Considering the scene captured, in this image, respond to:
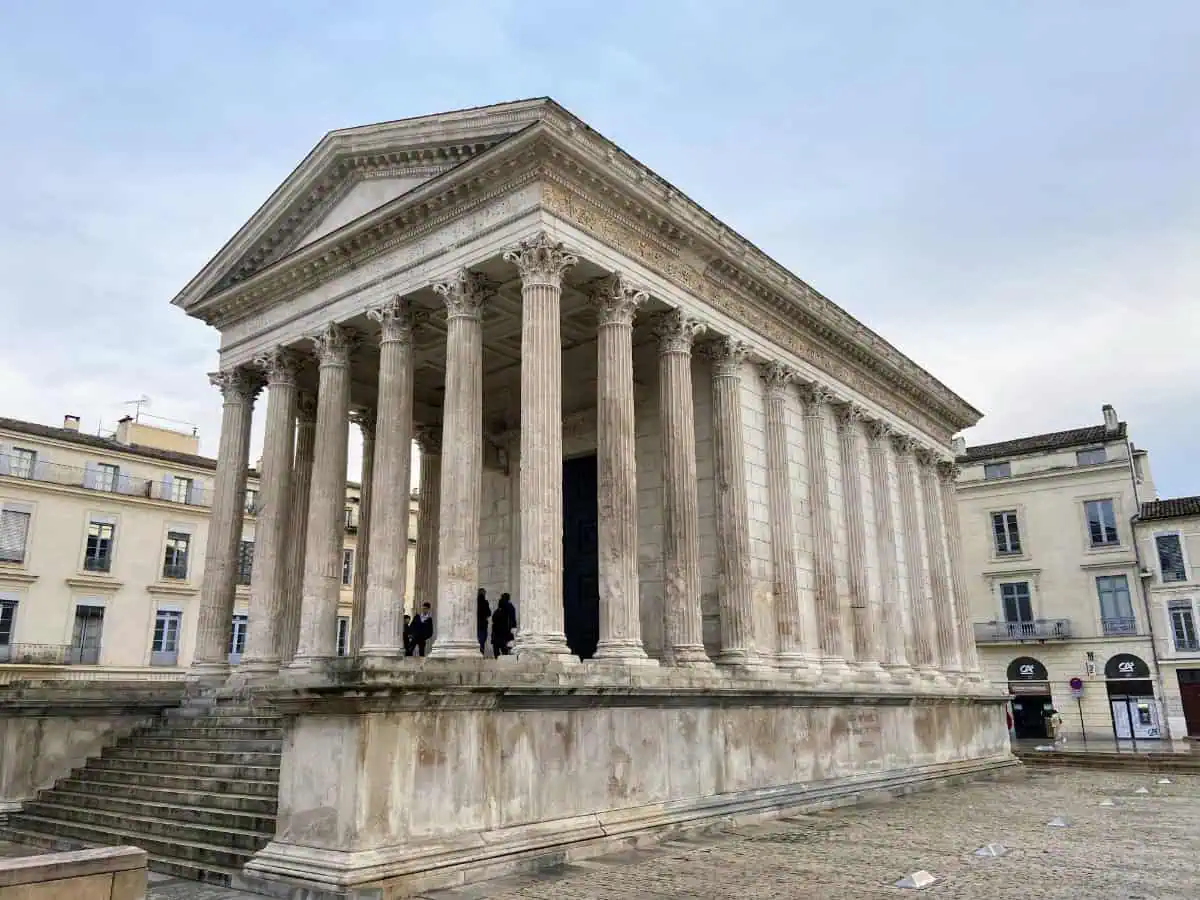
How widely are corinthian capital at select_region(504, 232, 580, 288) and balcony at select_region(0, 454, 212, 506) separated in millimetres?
27130

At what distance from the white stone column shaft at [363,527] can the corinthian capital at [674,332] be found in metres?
6.63

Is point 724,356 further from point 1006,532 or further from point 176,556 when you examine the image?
point 1006,532

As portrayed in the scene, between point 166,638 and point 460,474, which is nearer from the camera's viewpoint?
point 460,474

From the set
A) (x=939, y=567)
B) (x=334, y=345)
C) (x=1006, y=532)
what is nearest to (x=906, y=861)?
(x=334, y=345)

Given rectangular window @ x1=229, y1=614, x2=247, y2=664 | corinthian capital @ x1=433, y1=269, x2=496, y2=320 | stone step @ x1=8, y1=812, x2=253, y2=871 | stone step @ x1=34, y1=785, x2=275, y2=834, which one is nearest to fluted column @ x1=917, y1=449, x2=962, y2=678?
corinthian capital @ x1=433, y1=269, x2=496, y2=320

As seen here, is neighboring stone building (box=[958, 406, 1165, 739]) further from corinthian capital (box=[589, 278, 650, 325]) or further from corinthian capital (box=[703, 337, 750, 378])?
corinthian capital (box=[589, 278, 650, 325])

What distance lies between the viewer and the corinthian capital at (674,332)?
16.6m

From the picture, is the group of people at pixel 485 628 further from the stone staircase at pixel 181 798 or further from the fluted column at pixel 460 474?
the stone staircase at pixel 181 798

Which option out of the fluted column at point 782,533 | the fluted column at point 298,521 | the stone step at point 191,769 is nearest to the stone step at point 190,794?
the stone step at point 191,769

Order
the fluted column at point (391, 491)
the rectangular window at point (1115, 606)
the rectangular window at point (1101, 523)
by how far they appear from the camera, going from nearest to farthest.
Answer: the fluted column at point (391, 491) → the rectangular window at point (1115, 606) → the rectangular window at point (1101, 523)

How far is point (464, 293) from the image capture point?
15.1 m

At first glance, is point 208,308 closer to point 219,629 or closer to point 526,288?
point 219,629

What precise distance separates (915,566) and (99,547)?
28.8 m

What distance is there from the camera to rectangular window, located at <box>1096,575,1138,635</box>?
39688 millimetres
